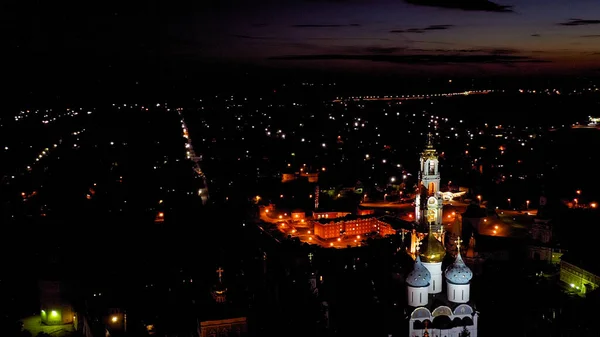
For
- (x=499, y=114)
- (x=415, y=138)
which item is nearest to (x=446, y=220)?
(x=415, y=138)

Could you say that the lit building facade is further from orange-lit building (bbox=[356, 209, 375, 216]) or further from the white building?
orange-lit building (bbox=[356, 209, 375, 216])

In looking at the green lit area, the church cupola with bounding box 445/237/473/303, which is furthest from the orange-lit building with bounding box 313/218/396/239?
the green lit area

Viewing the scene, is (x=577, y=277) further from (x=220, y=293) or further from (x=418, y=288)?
(x=220, y=293)

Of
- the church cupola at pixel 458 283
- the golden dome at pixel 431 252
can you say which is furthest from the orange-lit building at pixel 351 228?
the church cupola at pixel 458 283

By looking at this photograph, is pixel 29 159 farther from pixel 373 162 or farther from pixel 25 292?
pixel 25 292

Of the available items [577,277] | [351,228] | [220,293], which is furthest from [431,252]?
[351,228]

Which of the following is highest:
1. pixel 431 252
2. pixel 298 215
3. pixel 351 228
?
pixel 431 252
